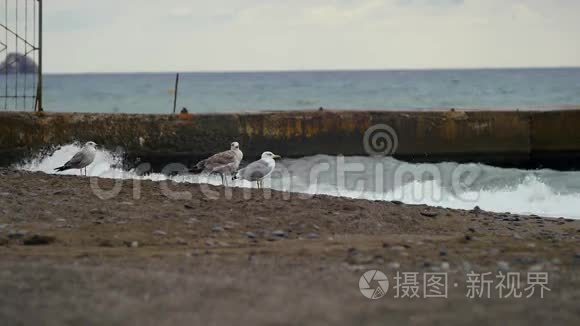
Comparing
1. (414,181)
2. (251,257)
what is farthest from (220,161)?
(251,257)

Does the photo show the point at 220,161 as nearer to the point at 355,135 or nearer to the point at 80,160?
the point at 80,160

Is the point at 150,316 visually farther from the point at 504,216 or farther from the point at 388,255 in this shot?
the point at 504,216

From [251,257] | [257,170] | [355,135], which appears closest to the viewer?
[251,257]

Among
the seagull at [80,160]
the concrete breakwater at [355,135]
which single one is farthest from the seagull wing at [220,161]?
the concrete breakwater at [355,135]

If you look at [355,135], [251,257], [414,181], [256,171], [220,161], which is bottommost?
[251,257]

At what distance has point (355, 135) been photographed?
13719mm

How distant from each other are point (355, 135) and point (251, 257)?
8.11m

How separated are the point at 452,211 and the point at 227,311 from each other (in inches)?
195

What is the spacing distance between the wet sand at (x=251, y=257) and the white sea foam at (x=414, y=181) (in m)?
2.29

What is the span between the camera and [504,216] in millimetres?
8938

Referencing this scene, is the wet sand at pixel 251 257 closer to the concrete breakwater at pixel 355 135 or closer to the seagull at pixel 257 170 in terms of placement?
the seagull at pixel 257 170

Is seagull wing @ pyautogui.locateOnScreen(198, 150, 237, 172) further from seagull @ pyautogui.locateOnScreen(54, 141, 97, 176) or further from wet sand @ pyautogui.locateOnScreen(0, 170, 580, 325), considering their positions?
seagull @ pyautogui.locateOnScreen(54, 141, 97, 176)

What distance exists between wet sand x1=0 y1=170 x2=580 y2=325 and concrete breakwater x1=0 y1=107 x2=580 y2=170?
148 inches

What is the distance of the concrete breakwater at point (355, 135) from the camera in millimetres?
12975
